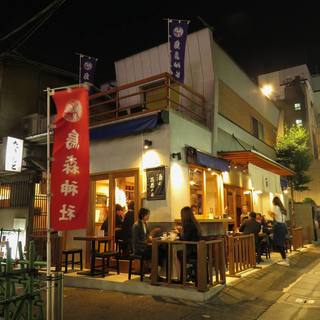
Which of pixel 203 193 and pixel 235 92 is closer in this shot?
pixel 203 193

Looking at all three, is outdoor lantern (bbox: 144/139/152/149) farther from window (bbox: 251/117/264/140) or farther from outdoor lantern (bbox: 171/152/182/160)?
window (bbox: 251/117/264/140)

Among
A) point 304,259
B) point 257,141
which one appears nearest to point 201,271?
point 304,259

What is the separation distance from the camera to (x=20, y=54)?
57.3 ft

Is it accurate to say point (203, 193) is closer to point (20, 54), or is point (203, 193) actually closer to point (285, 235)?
point (285, 235)

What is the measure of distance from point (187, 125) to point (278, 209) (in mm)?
4563

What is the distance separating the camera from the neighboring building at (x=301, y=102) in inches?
1425

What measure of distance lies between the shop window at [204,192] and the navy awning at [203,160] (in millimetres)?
456

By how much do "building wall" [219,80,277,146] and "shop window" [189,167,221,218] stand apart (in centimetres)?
301

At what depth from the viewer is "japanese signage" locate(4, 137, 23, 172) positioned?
494 inches

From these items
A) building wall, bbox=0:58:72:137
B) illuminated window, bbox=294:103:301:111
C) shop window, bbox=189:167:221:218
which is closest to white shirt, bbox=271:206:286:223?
shop window, bbox=189:167:221:218

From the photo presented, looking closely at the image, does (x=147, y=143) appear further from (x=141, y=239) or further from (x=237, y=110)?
(x=237, y=110)

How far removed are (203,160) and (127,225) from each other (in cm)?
324

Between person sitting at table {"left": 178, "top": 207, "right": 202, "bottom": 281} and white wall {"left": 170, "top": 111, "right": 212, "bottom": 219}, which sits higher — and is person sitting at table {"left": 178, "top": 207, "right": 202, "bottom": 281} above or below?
below

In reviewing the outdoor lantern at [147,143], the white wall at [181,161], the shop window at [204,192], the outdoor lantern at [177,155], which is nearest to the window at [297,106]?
the shop window at [204,192]
